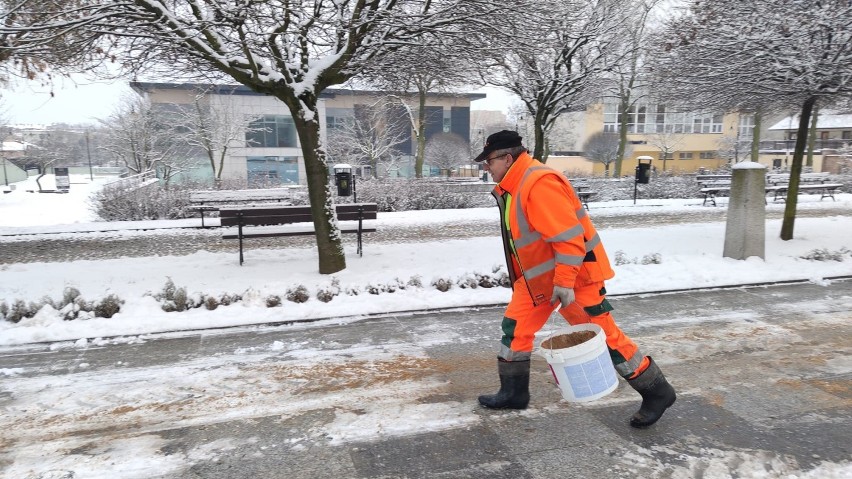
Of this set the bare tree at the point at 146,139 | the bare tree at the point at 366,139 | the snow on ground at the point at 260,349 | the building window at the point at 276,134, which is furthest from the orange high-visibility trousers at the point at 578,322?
the building window at the point at 276,134

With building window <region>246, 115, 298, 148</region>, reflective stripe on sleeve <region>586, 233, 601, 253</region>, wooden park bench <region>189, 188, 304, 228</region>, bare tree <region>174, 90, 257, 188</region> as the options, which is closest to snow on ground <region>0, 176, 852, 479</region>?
reflective stripe on sleeve <region>586, 233, 601, 253</region>

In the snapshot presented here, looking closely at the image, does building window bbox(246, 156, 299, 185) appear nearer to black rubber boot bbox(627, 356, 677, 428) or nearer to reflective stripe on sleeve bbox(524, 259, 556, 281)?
reflective stripe on sleeve bbox(524, 259, 556, 281)

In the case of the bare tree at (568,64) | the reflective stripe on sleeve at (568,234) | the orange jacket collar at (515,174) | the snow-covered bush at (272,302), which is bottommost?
the snow-covered bush at (272,302)

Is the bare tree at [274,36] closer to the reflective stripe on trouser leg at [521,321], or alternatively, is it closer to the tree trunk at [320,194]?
the tree trunk at [320,194]

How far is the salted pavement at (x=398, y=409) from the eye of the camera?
124 inches

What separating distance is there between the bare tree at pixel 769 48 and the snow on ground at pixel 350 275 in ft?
9.07

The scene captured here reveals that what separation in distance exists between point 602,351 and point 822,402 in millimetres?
1903

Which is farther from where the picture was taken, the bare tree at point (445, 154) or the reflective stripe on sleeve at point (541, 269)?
the bare tree at point (445, 154)

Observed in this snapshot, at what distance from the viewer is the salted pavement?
3150 mm

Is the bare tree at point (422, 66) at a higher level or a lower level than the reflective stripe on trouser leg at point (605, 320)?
higher

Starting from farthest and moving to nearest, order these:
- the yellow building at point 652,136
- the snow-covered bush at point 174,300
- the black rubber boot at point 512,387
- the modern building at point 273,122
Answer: the yellow building at point 652,136 < the modern building at point 273,122 < the snow-covered bush at point 174,300 < the black rubber boot at point 512,387

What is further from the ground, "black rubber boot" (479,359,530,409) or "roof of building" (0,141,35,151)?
"roof of building" (0,141,35,151)

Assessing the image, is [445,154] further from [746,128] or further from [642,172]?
[746,128]

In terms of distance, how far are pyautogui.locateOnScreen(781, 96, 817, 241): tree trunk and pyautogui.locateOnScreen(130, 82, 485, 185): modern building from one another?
81.4 ft
